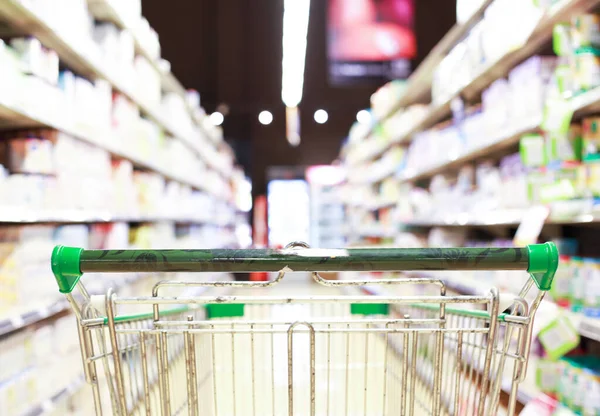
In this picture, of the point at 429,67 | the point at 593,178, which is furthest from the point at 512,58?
the point at 429,67

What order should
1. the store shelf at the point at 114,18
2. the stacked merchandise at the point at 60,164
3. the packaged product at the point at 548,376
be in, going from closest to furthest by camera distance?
1. the stacked merchandise at the point at 60,164
2. the packaged product at the point at 548,376
3. the store shelf at the point at 114,18

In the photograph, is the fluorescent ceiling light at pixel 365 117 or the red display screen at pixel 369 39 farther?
the fluorescent ceiling light at pixel 365 117

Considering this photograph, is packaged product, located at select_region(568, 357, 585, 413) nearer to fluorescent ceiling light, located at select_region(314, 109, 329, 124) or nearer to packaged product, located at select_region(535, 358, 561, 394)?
packaged product, located at select_region(535, 358, 561, 394)

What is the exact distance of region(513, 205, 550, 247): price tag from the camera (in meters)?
2.20

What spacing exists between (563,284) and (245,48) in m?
7.82

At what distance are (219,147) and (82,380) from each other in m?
7.06

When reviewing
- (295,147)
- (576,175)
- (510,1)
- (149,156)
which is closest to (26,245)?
(149,156)

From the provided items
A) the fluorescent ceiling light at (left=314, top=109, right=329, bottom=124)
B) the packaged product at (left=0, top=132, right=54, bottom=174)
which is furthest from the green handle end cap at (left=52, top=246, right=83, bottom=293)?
the fluorescent ceiling light at (left=314, top=109, right=329, bottom=124)

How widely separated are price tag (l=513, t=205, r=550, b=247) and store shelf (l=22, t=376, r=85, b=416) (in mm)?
2193

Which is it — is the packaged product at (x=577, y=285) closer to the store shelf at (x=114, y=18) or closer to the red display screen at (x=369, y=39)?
the store shelf at (x=114, y=18)

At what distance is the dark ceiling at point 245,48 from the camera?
325 inches

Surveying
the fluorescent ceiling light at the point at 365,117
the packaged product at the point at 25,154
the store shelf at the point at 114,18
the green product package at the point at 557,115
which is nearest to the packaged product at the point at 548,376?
the green product package at the point at 557,115

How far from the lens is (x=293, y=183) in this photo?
509 inches

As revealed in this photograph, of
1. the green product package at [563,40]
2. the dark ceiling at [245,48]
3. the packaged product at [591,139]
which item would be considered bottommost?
the packaged product at [591,139]
